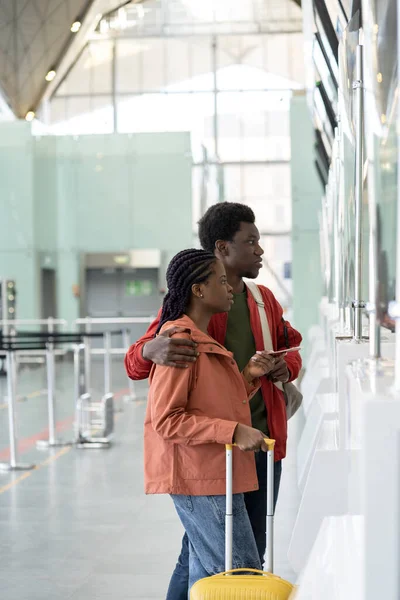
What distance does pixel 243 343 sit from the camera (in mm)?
3520

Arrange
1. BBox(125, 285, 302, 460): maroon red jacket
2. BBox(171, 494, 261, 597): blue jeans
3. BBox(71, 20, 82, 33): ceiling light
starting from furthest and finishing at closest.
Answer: BBox(71, 20, 82, 33): ceiling light < BBox(125, 285, 302, 460): maroon red jacket < BBox(171, 494, 261, 597): blue jeans

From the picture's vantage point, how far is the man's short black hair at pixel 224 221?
3.54 m

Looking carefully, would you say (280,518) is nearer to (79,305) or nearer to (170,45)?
(79,305)

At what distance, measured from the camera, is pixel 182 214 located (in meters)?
22.5

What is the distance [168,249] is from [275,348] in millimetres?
18959

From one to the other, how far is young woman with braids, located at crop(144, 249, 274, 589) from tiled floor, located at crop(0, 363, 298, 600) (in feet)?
6.79

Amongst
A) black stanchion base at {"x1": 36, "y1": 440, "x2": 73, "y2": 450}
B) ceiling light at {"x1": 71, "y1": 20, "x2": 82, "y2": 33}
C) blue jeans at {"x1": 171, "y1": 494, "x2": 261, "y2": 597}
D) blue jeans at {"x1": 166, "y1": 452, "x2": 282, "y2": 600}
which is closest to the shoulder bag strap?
blue jeans at {"x1": 166, "y1": 452, "x2": 282, "y2": 600}

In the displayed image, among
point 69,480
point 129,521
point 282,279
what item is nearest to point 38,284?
point 69,480

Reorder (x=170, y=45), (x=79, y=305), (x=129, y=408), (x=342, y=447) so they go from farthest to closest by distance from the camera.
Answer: (x=170, y=45), (x=79, y=305), (x=129, y=408), (x=342, y=447)

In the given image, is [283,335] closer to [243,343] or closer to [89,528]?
[243,343]

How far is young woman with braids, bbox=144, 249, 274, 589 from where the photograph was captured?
2848 millimetres

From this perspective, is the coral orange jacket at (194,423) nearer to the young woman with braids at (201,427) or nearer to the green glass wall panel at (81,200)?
the young woman with braids at (201,427)

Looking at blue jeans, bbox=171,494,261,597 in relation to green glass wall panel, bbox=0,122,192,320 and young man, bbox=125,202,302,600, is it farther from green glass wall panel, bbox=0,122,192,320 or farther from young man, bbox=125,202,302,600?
green glass wall panel, bbox=0,122,192,320

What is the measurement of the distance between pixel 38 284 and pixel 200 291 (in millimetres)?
20585
